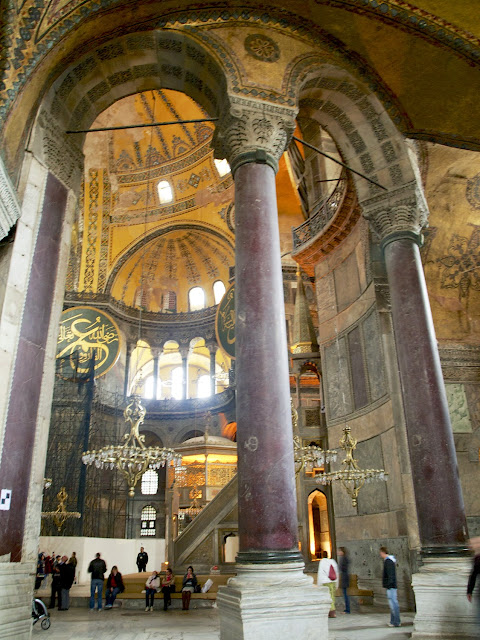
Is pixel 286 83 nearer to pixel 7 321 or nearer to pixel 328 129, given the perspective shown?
pixel 328 129

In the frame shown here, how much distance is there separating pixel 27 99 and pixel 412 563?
25.5ft

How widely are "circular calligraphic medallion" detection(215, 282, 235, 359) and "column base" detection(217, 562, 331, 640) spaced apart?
5.91m

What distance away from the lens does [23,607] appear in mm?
4336

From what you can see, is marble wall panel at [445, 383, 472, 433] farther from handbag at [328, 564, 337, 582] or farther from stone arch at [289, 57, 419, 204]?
stone arch at [289, 57, 419, 204]

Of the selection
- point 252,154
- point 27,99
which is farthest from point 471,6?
point 27,99

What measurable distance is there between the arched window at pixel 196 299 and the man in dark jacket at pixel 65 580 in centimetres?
1513

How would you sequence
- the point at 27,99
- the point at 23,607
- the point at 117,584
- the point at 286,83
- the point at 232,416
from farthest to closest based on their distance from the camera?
the point at 232,416, the point at 117,584, the point at 286,83, the point at 27,99, the point at 23,607

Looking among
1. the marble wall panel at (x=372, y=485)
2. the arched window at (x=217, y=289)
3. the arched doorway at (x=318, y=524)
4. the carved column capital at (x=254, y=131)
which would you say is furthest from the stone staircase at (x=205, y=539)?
the arched window at (x=217, y=289)

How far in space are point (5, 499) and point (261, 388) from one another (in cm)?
243

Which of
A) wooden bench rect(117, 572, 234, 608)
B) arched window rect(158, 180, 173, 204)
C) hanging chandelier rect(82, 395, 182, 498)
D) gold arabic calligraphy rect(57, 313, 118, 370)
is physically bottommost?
wooden bench rect(117, 572, 234, 608)

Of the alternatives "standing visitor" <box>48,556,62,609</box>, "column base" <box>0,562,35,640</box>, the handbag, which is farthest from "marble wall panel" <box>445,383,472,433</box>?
"standing visitor" <box>48,556,62,609</box>

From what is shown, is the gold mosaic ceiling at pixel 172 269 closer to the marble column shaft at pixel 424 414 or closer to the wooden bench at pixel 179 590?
the wooden bench at pixel 179 590

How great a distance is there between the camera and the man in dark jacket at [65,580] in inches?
349

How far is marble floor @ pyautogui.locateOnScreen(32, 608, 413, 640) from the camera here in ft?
18.5
